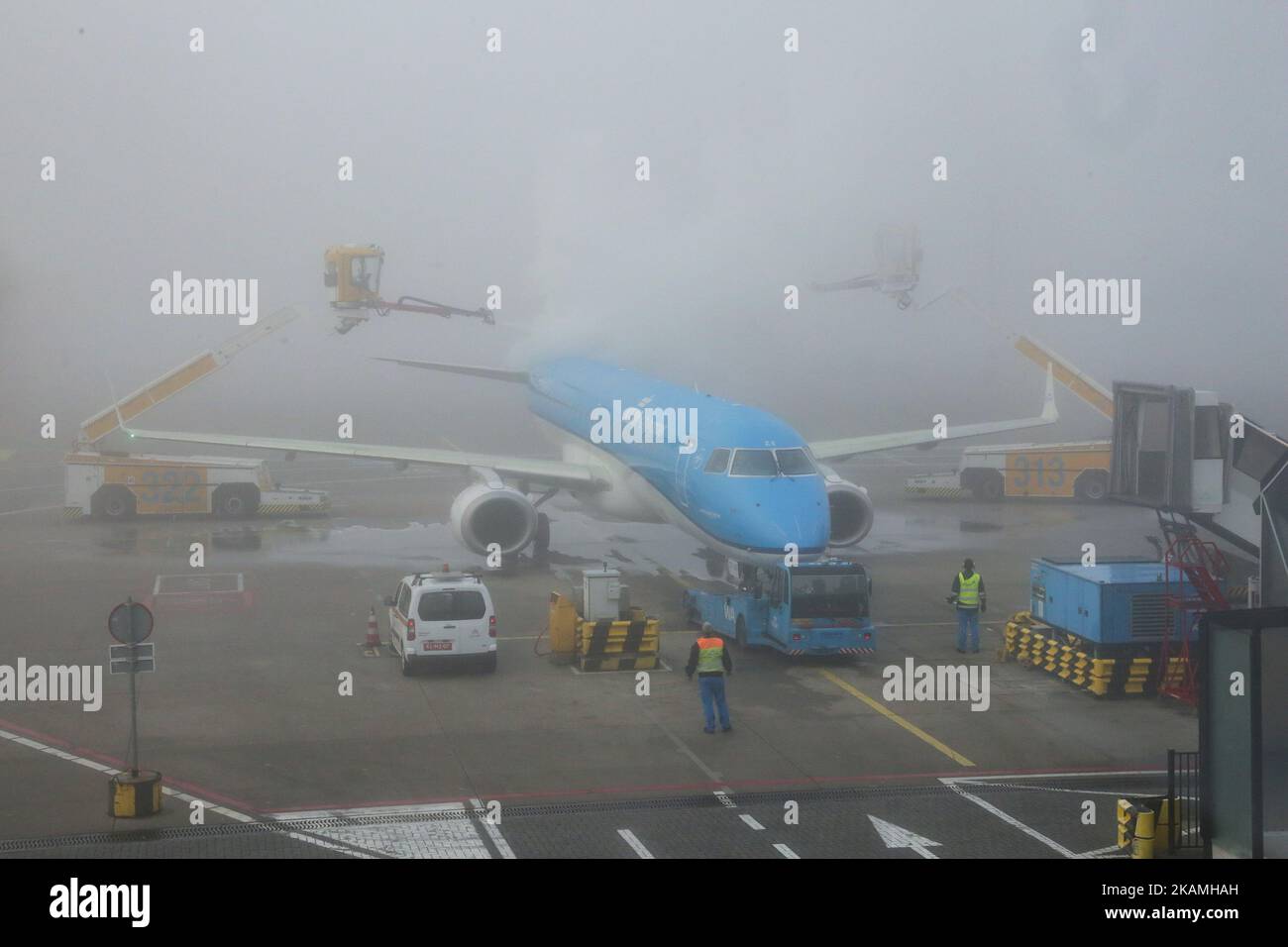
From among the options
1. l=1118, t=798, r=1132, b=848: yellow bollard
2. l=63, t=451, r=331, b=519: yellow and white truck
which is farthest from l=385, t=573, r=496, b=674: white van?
l=63, t=451, r=331, b=519: yellow and white truck

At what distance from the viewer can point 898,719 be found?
23.5 meters

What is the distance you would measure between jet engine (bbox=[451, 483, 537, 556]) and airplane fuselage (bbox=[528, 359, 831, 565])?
2506 millimetres

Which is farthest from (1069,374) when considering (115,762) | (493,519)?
(115,762)

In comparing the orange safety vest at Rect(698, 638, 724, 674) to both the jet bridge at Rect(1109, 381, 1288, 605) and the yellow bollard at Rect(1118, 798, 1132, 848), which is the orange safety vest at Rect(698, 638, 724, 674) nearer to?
the jet bridge at Rect(1109, 381, 1288, 605)

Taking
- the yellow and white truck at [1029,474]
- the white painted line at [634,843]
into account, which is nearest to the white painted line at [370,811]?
the white painted line at [634,843]

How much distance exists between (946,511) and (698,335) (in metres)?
13.9

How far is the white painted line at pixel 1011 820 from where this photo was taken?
16953 millimetres

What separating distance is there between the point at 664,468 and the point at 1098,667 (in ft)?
38.9

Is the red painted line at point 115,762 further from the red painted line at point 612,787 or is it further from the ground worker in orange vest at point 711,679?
the ground worker in orange vest at point 711,679

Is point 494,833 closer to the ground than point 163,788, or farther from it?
closer to the ground

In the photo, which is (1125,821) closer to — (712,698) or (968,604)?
(712,698)
